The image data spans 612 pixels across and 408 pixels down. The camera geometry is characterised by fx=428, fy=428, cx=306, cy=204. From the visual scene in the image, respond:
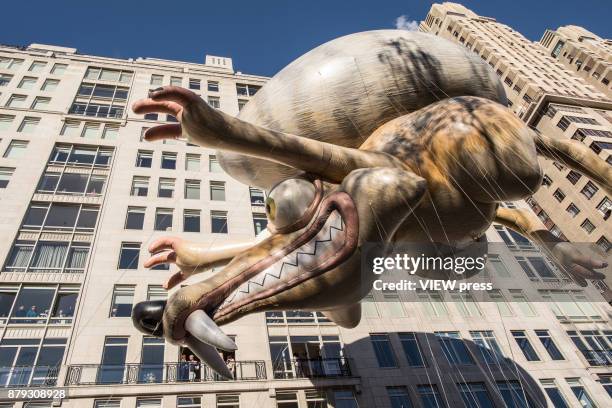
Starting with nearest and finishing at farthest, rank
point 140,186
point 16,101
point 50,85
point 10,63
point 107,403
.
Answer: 1. point 107,403
2. point 140,186
3. point 16,101
4. point 50,85
5. point 10,63

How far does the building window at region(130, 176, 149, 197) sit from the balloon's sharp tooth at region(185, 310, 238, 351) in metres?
19.8

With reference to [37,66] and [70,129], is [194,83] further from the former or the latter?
[37,66]

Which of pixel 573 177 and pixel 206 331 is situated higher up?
pixel 573 177

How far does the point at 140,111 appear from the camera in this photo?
394cm

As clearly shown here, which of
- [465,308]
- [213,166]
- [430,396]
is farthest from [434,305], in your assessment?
[213,166]

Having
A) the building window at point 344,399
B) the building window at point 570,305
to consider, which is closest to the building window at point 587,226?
the building window at point 570,305

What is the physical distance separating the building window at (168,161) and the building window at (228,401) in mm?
13343

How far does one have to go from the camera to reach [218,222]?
21703mm

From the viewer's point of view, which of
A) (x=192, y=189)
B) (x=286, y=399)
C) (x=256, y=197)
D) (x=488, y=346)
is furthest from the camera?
(x=256, y=197)

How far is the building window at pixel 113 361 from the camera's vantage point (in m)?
14.8

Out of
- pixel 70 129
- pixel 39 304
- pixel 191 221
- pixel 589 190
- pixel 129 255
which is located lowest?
pixel 39 304

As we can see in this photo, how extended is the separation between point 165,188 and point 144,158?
2903 mm

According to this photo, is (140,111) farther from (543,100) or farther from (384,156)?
(543,100)

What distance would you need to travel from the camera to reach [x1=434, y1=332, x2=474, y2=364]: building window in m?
18.9
